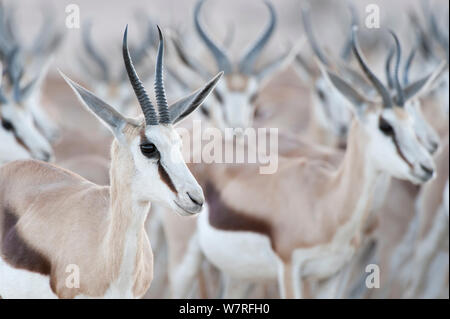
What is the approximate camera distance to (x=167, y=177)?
328 centimetres

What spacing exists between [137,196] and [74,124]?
31.2ft

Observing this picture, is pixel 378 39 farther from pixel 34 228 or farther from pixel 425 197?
pixel 34 228

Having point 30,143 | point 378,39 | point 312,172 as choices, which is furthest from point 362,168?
point 378,39

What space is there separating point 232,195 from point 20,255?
1.80 meters

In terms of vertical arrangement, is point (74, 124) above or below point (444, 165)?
below

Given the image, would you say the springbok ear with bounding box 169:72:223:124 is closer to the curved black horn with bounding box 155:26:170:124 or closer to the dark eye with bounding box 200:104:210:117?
the curved black horn with bounding box 155:26:170:124

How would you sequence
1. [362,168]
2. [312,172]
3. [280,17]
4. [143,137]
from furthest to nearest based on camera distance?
1. [280,17]
2. [312,172]
3. [362,168]
4. [143,137]

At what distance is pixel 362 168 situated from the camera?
15.5 feet

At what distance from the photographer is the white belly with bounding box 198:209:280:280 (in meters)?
5.02

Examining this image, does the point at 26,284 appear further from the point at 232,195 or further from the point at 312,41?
the point at 312,41

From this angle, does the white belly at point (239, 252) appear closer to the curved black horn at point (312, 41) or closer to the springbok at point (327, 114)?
the curved black horn at point (312, 41)

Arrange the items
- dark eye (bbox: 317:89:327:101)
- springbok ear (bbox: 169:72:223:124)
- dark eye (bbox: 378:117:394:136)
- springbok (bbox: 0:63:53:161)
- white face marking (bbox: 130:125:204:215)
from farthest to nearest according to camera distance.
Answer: dark eye (bbox: 317:89:327:101)
springbok (bbox: 0:63:53:161)
dark eye (bbox: 378:117:394:136)
springbok ear (bbox: 169:72:223:124)
white face marking (bbox: 130:125:204:215)

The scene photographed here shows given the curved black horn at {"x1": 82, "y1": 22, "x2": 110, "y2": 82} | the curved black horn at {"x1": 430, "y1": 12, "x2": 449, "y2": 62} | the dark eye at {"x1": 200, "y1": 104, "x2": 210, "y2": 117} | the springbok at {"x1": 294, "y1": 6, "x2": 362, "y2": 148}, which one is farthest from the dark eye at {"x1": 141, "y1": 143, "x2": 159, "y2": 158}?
the curved black horn at {"x1": 82, "y1": 22, "x2": 110, "y2": 82}

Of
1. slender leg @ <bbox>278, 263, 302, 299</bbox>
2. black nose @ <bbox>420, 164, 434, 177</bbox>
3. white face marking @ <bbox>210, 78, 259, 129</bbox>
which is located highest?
black nose @ <bbox>420, 164, 434, 177</bbox>
